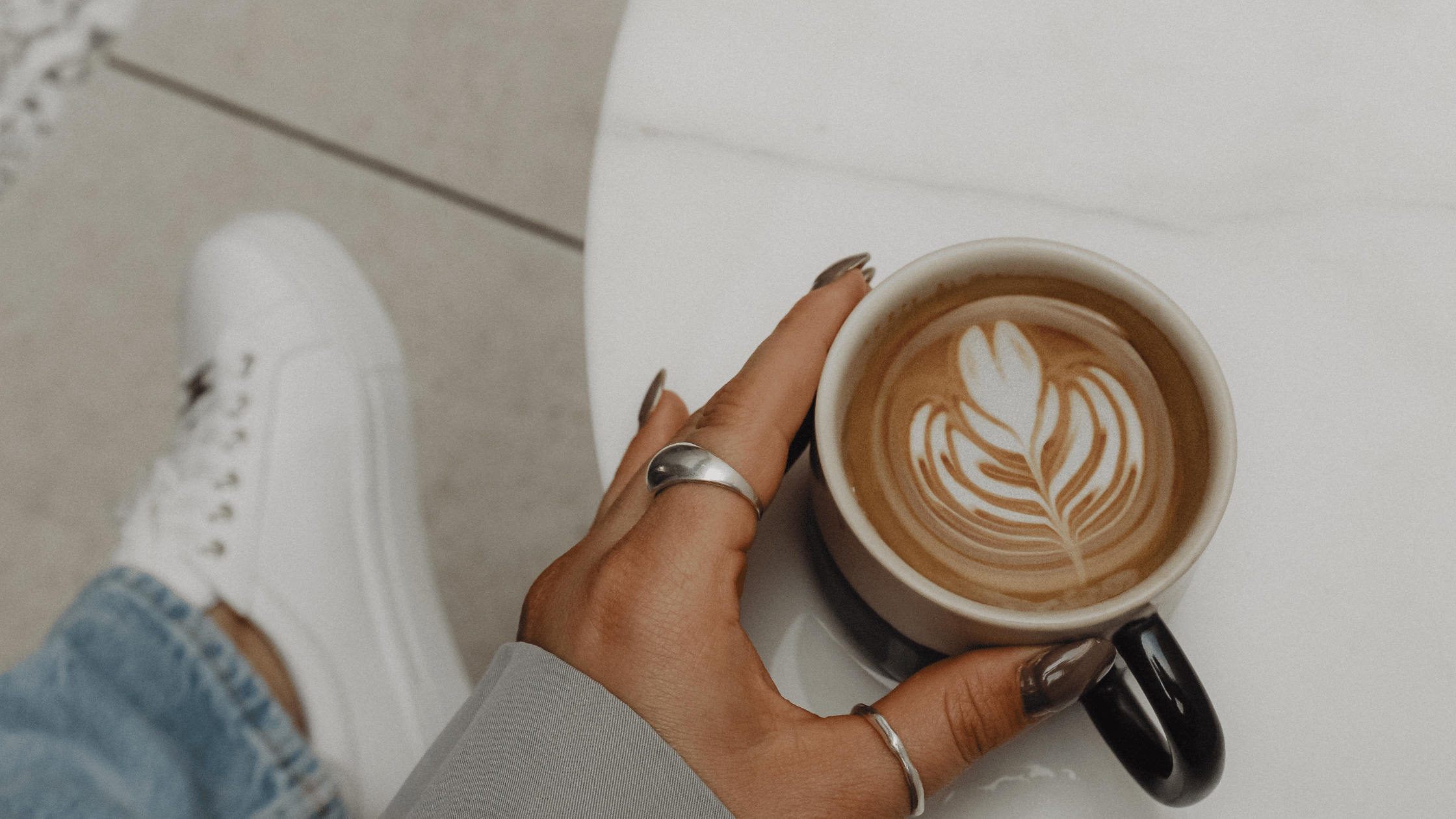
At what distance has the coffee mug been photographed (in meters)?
0.43

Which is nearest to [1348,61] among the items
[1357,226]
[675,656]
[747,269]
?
[1357,226]

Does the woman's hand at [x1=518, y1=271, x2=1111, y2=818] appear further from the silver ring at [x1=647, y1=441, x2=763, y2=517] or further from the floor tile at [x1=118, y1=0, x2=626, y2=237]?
the floor tile at [x1=118, y1=0, x2=626, y2=237]

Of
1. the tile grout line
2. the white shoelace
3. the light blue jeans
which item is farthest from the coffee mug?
the tile grout line

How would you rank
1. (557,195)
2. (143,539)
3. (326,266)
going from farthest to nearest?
(557,195) < (326,266) < (143,539)

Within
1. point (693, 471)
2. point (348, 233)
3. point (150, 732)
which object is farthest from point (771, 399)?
point (348, 233)

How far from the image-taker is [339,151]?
1.28 meters

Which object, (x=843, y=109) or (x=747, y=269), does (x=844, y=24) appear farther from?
(x=747, y=269)

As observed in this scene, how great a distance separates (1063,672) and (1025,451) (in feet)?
0.39

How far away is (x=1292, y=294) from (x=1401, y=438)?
0.10 metres

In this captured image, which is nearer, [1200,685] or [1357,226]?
[1200,685]

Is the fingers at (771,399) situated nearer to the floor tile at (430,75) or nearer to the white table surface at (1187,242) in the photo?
the white table surface at (1187,242)

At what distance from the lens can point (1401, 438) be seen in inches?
21.1

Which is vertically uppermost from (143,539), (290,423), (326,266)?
(326,266)

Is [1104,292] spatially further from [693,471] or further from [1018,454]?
[693,471]
